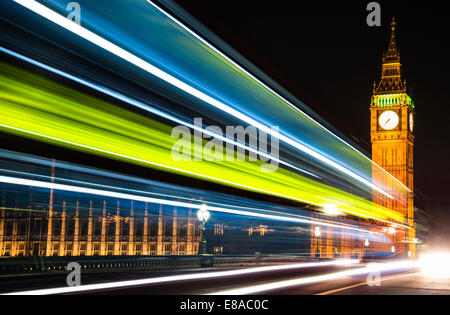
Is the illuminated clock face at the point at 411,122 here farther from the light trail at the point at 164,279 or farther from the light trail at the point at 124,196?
the light trail at the point at 124,196

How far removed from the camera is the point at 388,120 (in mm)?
94312

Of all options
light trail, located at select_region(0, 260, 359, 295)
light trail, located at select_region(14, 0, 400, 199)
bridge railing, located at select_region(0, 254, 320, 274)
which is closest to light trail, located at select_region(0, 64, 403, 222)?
light trail, located at select_region(14, 0, 400, 199)

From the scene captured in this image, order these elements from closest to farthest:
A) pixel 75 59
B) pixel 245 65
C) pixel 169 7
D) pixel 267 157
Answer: pixel 75 59
pixel 169 7
pixel 245 65
pixel 267 157

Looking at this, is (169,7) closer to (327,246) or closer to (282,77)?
(282,77)

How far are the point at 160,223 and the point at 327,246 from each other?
10.7m

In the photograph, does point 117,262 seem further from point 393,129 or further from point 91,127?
point 393,129

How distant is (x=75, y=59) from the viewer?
716cm

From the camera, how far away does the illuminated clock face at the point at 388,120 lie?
93.8m

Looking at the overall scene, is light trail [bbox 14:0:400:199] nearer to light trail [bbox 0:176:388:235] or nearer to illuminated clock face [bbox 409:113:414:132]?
light trail [bbox 0:176:388:235]

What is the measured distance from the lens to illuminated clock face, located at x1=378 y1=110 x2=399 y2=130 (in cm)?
9381

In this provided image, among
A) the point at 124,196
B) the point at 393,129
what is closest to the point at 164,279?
the point at 124,196

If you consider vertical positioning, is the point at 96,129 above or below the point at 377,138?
below

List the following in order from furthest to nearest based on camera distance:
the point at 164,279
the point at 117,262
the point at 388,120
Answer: the point at 388,120
the point at 117,262
the point at 164,279

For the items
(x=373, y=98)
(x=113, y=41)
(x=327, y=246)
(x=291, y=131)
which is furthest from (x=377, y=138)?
(x=113, y=41)
